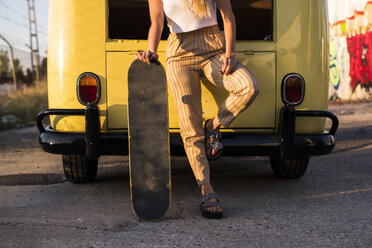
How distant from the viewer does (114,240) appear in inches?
111

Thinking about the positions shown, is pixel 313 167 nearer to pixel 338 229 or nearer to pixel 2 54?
pixel 338 229

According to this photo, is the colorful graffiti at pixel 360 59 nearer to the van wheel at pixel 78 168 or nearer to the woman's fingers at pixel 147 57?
the van wheel at pixel 78 168

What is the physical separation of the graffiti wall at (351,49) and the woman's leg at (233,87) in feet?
46.4

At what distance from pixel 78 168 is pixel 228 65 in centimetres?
185

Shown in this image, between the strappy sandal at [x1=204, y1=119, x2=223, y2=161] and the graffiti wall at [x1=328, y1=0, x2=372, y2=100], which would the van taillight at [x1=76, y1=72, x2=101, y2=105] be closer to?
the strappy sandal at [x1=204, y1=119, x2=223, y2=161]

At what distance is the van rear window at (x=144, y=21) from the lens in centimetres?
467

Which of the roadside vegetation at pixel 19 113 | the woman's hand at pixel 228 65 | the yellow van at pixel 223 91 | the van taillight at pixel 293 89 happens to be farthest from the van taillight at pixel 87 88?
the roadside vegetation at pixel 19 113

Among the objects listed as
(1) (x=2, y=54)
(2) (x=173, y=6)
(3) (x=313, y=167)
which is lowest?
(3) (x=313, y=167)

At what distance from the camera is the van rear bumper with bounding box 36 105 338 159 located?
353cm

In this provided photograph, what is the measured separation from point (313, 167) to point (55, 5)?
3345 mm

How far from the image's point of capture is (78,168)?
4227 mm

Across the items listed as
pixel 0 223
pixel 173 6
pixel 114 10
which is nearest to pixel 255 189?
pixel 173 6

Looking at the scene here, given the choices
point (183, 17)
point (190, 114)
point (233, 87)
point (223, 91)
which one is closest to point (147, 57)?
point (183, 17)

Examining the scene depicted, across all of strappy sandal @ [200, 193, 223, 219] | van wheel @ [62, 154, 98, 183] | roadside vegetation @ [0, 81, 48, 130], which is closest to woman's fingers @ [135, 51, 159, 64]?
strappy sandal @ [200, 193, 223, 219]
